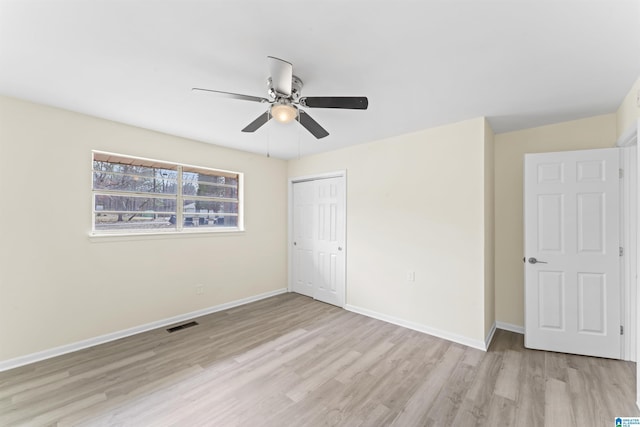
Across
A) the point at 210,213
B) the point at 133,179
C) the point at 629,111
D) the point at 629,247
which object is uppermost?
the point at 629,111

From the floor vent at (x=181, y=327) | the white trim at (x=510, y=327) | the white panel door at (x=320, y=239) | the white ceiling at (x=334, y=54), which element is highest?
the white ceiling at (x=334, y=54)

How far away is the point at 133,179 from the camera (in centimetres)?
312

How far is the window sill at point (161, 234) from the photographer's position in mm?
2803

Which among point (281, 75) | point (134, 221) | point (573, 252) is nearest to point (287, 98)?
point (281, 75)

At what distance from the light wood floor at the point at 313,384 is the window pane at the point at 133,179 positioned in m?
1.76

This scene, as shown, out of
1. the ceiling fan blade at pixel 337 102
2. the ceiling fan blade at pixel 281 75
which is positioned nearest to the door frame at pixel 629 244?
the ceiling fan blade at pixel 337 102

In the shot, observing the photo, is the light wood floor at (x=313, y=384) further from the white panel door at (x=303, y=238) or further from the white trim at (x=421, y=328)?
the white panel door at (x=303, y=238)

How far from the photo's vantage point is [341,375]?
224 cm

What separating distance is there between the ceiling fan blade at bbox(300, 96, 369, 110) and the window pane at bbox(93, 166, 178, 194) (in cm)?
252

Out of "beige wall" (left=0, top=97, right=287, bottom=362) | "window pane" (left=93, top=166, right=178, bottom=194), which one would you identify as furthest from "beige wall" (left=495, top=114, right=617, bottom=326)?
"window pane" (left=93, top=166, right=178, bottom=194)

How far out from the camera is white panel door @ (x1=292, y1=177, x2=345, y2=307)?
13.2 ft

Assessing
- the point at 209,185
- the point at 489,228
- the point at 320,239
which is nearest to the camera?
the point at 489,228

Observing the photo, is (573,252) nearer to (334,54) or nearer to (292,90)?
(334,54)

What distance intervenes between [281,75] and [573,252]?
325 cm
